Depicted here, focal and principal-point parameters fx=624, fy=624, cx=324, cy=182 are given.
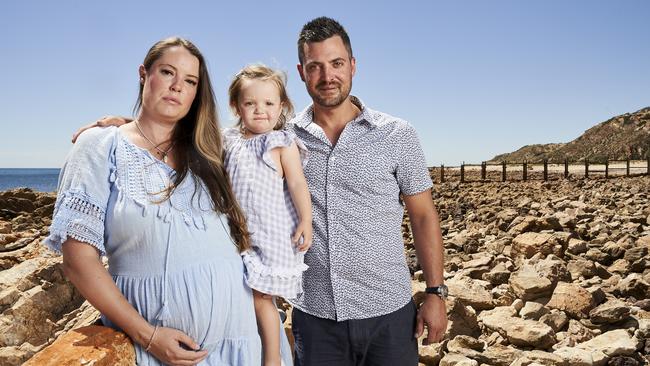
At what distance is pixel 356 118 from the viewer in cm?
333

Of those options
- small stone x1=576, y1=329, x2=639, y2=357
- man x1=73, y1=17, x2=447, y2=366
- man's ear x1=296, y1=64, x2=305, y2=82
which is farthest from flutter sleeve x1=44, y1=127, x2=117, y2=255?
small stone x1=576, y1=329, x2=639, y2=357

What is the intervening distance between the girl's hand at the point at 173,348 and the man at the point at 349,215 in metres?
0.96

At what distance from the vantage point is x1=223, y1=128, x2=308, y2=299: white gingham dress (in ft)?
8.94

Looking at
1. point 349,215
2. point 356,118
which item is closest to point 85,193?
point 349,215

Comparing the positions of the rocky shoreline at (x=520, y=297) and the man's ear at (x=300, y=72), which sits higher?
the man's ear at (x=300, y=72)

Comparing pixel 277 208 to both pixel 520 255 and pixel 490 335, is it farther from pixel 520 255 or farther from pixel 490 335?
pixel 520 255

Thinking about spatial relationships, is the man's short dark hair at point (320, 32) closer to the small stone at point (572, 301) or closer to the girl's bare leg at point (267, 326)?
the girl's bare leg at point (267, 326)

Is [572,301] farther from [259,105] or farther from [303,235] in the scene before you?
[259,105]

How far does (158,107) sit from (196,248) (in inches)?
23.8

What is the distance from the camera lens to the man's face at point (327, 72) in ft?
10.8

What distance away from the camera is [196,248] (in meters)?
2.47

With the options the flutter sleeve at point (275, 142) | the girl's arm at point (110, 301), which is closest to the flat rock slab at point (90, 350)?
the girl's arm at point (110, 301)

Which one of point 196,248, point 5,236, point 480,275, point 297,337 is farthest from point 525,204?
point 196,248

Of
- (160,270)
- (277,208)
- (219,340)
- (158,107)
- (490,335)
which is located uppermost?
(158,107)
